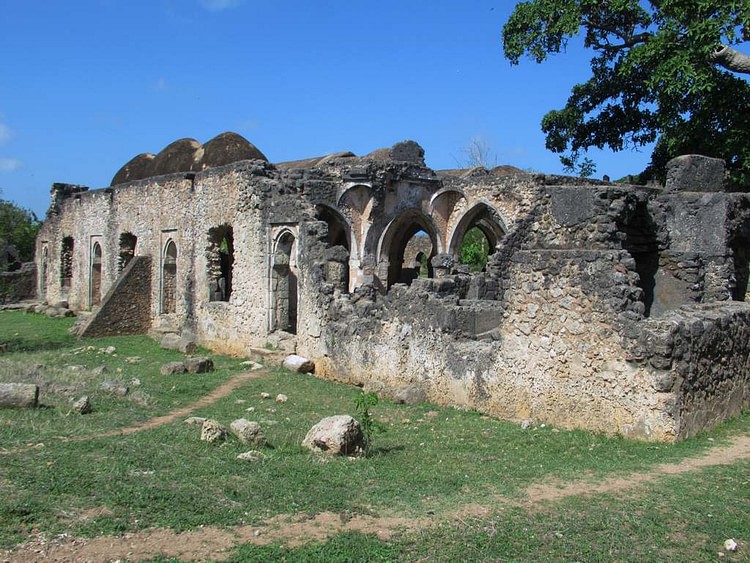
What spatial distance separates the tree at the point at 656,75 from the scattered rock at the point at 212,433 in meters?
13.5

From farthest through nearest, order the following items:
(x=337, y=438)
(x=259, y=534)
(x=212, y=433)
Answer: (x=212, y=433)
(x=337, y=438)
(x=259, y=534)

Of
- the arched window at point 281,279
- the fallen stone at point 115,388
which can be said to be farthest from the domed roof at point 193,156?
the fallen stone at point 115,388

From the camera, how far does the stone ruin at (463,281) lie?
792 centimetres

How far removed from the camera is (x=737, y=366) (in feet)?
28.6

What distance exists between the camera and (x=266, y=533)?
4930 mm

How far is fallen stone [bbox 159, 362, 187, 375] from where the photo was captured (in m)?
12.4

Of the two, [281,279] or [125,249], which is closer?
[281,279]

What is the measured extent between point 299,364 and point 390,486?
23.2ft

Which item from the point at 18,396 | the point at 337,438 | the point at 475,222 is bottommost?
the point at 337,438

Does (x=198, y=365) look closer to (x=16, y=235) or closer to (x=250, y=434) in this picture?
(x=250, y=434)

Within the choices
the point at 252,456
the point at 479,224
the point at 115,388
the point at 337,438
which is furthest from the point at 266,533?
the point at 479,224

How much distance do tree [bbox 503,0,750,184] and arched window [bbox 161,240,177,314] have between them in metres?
10.9

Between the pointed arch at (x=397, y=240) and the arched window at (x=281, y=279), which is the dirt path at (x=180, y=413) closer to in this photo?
the arched window at (x=281, y=279)

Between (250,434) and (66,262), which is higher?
(66,262)
